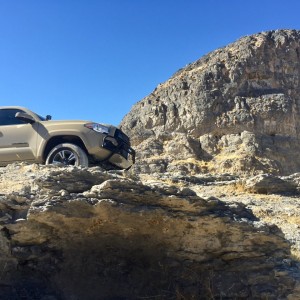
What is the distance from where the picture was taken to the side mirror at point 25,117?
8.47 metres

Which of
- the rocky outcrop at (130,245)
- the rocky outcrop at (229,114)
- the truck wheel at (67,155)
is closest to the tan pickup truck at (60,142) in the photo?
the truck wheel at (67,155)

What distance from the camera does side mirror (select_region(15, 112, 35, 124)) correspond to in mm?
8469

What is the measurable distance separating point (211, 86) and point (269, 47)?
7957 mm

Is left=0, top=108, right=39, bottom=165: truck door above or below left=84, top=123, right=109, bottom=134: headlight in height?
below

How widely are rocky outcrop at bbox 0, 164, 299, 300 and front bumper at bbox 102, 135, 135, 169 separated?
2846mm

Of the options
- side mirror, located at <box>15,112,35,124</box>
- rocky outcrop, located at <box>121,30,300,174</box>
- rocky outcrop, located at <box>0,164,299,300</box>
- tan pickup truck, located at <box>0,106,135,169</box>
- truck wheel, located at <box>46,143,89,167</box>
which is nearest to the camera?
rocky outcrop, located at <box>0,164,299,300</box>

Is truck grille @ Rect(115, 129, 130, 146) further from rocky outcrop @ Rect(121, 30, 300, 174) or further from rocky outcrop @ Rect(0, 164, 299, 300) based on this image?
rocky outcrop @ Rect(121, 30, 300, 174)

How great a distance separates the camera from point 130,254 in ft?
18.2

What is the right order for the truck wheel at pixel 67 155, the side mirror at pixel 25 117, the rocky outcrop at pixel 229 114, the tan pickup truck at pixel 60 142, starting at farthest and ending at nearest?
1. the rocky outcrop at pixel 229 114
2. the side mirror at pixel 25 117
3. the tan pickup truck at pixel 60 142
4. the truck wheel at pixel 67 155

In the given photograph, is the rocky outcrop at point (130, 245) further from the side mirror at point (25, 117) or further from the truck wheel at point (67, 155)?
the side mirror at point (25, 117)

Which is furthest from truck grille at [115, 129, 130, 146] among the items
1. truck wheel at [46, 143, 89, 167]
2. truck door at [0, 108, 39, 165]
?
truck door at [0, 108, 39, 165]

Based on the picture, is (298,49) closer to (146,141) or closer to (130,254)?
(146,141)

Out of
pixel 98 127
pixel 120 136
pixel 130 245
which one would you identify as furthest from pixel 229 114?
pixel 130 245

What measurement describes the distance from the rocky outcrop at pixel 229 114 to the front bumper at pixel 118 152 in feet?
79.1
